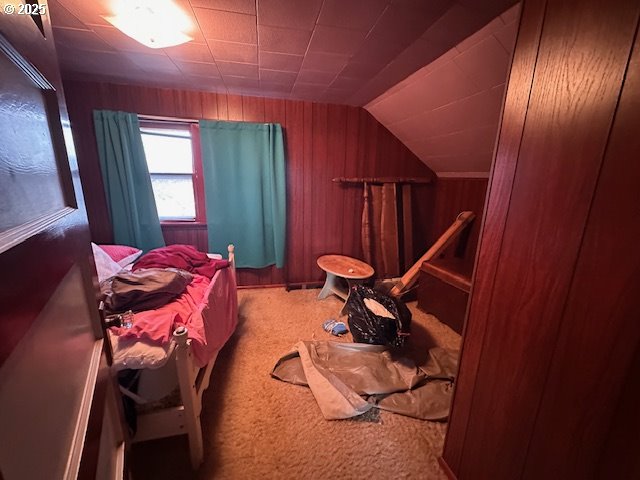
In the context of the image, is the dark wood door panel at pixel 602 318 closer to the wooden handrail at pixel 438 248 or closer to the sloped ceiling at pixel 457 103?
the sloped ceiling at pixel 457 103

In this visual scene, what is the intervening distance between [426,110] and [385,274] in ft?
5.85

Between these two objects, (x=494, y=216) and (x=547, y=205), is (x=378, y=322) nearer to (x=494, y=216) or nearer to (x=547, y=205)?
(x=494, y=216)

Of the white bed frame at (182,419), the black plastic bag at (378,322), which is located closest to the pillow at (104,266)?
the white bed frame at (182,419)

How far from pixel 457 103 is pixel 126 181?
9.71 feet

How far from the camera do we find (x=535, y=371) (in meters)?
0.80

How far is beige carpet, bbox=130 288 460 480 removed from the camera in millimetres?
1199

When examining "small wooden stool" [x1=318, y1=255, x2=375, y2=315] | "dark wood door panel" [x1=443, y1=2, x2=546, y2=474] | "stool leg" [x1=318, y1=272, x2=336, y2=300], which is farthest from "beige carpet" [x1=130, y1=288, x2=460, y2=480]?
"stool leg" [x1=318, y1=272, x2=336, y2=300]

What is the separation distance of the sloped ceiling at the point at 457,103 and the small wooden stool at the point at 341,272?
1465 millimetres

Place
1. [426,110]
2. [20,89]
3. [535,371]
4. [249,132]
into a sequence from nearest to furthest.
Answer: [20,89]
[535,371]
[426,110]
[249,132]

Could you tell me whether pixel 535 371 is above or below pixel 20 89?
below

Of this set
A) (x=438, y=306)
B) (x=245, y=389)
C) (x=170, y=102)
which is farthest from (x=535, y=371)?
(x=170, y=102)

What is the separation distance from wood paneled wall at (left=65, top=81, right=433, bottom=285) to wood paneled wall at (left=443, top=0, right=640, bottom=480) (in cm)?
220

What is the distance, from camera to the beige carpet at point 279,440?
3.93ft

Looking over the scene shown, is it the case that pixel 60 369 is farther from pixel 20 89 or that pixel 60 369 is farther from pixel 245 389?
pixel 245 389
